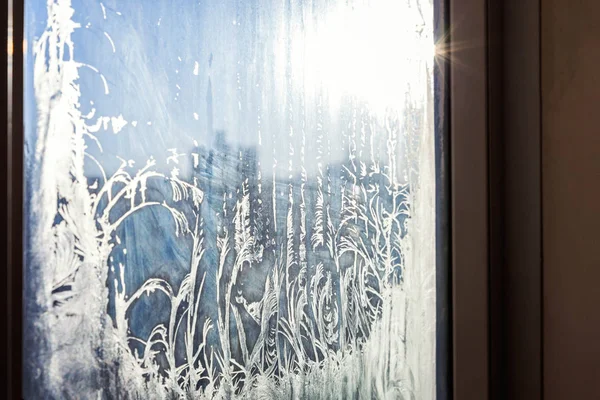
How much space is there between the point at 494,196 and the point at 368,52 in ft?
1.26

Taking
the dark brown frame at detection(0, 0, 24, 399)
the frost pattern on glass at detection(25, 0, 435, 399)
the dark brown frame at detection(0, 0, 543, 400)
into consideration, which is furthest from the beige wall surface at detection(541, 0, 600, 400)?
the dark brown frame at detection(0, 0, 24, 399)

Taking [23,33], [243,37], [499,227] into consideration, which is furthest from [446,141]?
[23,33]

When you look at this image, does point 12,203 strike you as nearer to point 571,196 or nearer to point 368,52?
point 368,52

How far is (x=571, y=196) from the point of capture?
2.90 feet

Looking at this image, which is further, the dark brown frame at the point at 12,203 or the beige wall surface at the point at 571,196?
the beige wall surface at the point at 571,196

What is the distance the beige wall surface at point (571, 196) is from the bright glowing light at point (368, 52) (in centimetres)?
24

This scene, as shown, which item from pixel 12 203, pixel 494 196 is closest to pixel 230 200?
pixel 12 203

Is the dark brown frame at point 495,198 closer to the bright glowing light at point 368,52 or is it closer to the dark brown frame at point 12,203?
the bright glowing light at point 368,52

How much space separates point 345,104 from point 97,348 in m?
0.61

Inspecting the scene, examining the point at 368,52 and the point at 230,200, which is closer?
the point at 230,200

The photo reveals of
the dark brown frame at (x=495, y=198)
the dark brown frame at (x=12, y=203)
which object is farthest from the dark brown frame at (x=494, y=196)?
the dark brown frame at (x=12, y=203)

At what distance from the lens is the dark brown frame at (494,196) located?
0.94 meters

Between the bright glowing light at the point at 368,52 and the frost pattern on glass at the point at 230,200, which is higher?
the bright glowing light at the point at 368,52

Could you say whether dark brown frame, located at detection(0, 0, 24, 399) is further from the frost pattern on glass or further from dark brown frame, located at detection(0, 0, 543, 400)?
dark brown frame, located at detection(0, 0, 543, 400)
